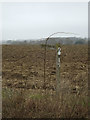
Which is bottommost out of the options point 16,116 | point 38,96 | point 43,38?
point 16,116

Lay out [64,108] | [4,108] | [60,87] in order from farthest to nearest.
A: [60,87] < [4,108] < [64,108]

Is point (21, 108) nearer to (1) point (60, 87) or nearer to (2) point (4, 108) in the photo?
(2) point (4, 108)

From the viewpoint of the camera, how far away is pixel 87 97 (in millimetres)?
3967

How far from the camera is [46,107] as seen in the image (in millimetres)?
3754

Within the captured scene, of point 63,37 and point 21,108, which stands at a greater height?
point 63,37

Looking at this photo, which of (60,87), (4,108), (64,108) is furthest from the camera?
(60,87)

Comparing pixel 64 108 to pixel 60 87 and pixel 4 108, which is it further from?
pixel 4 108

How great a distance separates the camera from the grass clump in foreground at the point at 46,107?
3678 millimetres

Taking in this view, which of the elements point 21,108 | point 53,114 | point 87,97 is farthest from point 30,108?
point 87,97

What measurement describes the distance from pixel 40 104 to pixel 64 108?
1.48ft

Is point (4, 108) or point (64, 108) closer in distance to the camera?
point (64, 108)

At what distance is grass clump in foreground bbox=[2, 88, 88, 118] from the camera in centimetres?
368

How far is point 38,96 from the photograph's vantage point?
4.18 m

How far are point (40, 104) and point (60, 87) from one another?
552 millimetres
